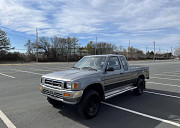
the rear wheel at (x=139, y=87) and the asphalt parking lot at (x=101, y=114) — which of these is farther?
the rear wheel at (x=139, y=87)

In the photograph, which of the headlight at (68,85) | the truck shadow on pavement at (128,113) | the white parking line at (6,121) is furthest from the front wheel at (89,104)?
the white parking line at (6,121)

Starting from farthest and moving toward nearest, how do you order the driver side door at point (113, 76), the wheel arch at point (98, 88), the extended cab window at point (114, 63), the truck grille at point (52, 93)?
the extended cab window at point (114, 63) → the driver side door at point (113, 76) → the wheel arch at point (98, 88) → the truck grille at point (52, 93)

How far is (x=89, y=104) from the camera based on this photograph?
13.0 ft

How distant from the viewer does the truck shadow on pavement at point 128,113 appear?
3648 mm

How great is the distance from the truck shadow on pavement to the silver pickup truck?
0.34 metres

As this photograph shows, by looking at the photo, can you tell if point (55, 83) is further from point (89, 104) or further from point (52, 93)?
point (89, 104)

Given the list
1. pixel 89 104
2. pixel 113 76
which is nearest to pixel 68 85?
pixel 89 104

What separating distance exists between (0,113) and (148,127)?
14.6ft

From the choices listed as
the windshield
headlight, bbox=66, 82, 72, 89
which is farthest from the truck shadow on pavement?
the windshield

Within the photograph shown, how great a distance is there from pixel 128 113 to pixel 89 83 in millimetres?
1718

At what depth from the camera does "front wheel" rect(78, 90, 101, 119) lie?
12.2 feet

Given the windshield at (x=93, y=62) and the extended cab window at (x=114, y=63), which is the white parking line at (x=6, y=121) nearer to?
the windshield at (x=93, y=62)

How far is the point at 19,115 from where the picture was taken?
4.16 m

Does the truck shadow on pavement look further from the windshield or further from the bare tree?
the bare tree
